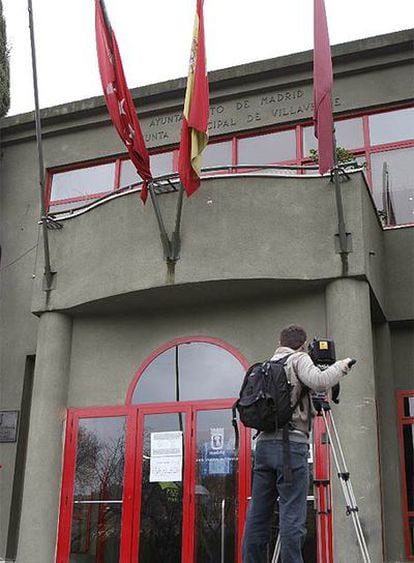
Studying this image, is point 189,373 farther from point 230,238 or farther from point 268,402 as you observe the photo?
point 268,402

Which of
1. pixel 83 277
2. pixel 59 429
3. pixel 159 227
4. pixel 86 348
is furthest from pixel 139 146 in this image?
pixel 59 429

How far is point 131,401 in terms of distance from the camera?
10.5 m

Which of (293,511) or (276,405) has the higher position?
(276,405)

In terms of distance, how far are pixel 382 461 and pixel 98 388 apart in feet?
13.8

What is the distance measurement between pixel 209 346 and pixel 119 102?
3.68m

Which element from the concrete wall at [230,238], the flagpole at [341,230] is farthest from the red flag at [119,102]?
the flagpole at [341,230]

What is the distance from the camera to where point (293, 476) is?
5.67m

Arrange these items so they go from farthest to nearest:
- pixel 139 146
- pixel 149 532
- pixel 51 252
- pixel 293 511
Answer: pixel 51 252, pixel 139 146, pixel 149 532, pixel 293 511

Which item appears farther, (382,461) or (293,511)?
(382,461)

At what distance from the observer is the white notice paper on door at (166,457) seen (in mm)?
9914

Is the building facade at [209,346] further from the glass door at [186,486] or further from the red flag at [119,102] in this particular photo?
the red flag at [119,102]

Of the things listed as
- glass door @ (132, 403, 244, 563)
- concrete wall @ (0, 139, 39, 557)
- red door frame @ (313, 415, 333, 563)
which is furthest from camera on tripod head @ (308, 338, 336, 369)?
concrete wall @ (0, 139, 39, 557)

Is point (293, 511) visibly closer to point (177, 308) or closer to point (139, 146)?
point (177, 308)

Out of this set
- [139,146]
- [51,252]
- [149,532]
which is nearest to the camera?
[149,532]
